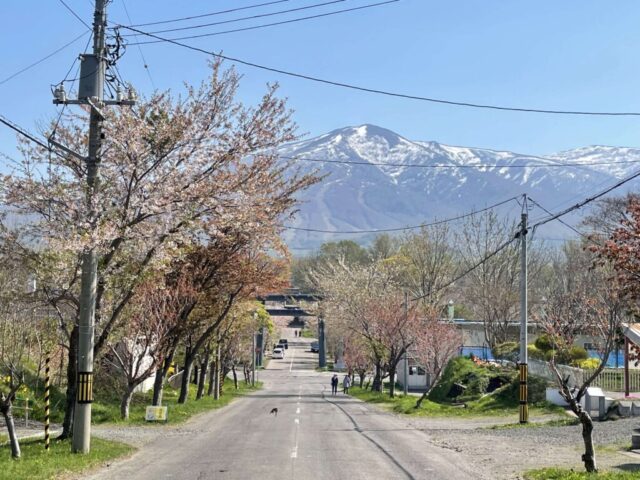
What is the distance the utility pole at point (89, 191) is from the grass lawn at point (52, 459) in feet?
1.88

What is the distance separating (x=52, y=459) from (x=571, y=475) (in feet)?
34.1

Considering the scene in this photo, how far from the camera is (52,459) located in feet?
56.2

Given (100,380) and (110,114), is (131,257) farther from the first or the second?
(100,380)

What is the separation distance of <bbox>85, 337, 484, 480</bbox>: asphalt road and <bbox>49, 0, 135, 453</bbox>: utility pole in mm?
1488

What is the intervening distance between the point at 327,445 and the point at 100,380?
2051cm

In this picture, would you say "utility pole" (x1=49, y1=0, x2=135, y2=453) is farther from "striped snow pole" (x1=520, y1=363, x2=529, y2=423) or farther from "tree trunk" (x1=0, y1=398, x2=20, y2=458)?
"striped snow pole" (x1=520, y1=363, x2=529, y2=423)

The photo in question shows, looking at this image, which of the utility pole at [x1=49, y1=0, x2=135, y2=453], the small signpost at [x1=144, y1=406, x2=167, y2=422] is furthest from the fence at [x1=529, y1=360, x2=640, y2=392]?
the utility pole at [x1=49, y1=0, x2=135, y2=453]

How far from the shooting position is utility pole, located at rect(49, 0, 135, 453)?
60.2 ft

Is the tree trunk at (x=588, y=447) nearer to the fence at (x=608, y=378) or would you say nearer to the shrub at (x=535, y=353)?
the fence at (x=608, y=378)

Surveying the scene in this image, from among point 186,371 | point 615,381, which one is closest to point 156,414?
point 186,371

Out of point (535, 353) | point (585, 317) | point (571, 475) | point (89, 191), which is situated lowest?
point (571, 475)

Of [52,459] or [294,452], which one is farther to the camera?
[294,452]

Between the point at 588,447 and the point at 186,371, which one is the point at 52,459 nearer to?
the point at 588,447

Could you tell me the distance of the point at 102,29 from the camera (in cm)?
1884
